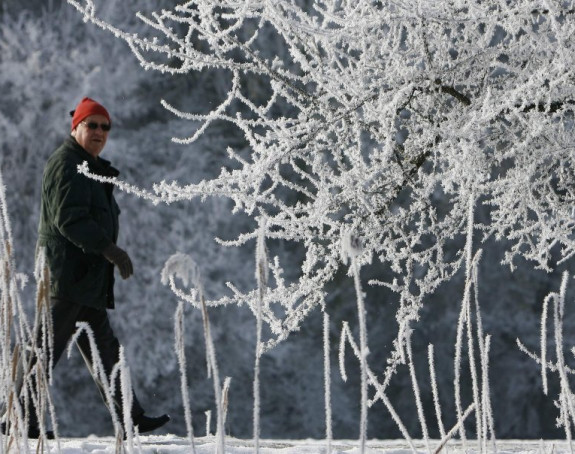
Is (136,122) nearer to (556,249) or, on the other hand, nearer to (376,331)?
(376,331)

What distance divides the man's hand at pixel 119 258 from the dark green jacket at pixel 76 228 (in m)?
0.02

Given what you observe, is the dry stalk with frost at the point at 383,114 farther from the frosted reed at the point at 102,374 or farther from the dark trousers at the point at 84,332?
the frosted reed at the point at 102,374

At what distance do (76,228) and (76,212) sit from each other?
73 mm

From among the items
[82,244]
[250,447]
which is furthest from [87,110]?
[250,447]

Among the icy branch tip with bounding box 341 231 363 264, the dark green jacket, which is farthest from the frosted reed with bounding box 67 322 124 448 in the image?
the dark green jacket

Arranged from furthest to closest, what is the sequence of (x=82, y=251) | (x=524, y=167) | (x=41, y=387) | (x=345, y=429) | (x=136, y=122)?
(x=136, y=122), (x=345, y=429), (x=82, y=251), (x=524, y=167), (x=41, y=387)

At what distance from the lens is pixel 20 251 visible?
11.1 m

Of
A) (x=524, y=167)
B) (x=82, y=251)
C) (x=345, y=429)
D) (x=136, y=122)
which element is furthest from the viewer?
(x=136, y=122)

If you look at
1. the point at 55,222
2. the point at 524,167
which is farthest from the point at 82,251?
the point at 524,167

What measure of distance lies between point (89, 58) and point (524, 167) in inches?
323

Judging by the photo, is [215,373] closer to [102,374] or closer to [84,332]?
[102,374]

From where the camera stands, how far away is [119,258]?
418 cm

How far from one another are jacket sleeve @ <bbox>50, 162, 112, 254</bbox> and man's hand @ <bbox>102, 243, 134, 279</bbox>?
0.02 m

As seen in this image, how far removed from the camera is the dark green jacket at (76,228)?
421 centimetres
